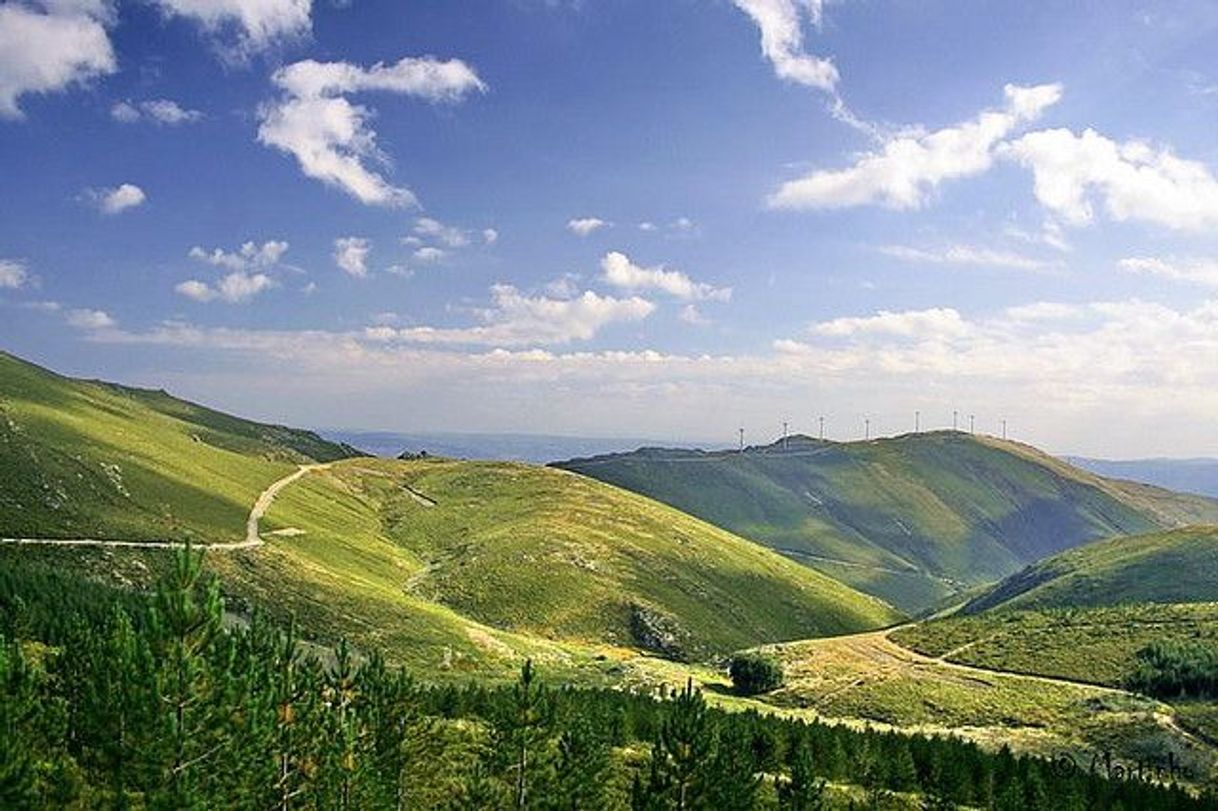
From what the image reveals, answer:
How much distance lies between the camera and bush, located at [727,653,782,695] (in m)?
138

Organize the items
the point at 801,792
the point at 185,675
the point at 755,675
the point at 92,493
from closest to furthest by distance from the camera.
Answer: the point at 185,675, the point at 801,792, the point at 755,675, the point at 92,493

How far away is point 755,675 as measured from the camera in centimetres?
13875

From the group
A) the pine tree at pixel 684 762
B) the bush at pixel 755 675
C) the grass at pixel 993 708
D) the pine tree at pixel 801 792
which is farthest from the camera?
the bush at pixel 755 675

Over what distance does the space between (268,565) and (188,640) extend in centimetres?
12465

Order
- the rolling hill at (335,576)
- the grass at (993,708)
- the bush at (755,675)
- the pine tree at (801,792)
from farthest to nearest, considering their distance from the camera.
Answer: the bush at (755,675), the rolling hill at (335,576), the grass at (993,708), the pine tree at (801,792)

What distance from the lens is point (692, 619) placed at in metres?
190

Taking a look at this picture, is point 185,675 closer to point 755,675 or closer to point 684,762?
point 684,762

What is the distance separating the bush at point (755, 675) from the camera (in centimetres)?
13788

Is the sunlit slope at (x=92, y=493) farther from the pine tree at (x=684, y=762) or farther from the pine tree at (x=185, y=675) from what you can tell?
the pine tree at (x=185, y=675)

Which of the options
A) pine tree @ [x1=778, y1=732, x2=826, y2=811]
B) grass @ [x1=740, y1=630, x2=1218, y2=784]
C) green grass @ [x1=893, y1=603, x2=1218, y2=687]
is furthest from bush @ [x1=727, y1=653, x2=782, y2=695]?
pine tree @ [x1=778, y1=732, x2=826, y2=811]

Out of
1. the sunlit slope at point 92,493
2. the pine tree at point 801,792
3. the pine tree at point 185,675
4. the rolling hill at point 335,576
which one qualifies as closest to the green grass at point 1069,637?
the rolling hill at point 335,576

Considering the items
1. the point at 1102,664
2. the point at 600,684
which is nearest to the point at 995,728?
the point at 1102,664

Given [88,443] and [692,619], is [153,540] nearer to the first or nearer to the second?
[88,443]

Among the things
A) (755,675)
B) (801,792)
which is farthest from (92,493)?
(801,792)
